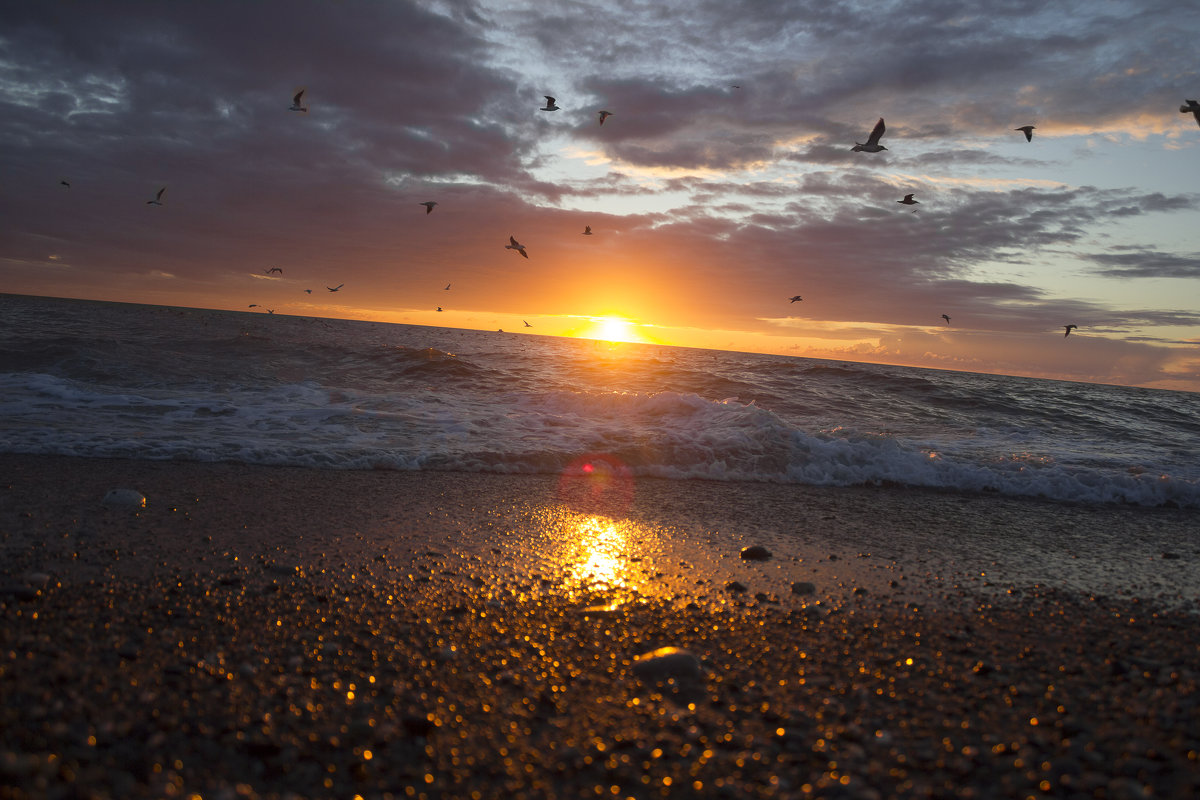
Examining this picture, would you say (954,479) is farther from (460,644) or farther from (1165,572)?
(460,644)

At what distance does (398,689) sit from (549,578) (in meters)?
1.82

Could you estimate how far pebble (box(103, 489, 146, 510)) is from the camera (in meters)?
5.60

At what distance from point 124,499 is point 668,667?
5566 mm

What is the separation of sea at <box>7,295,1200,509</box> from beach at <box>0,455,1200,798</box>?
2.52 metres

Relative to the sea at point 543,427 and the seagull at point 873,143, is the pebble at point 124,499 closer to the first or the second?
the sea at point 543,427

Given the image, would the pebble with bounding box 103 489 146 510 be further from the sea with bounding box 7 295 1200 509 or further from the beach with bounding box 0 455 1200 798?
the sea with bounding box 7 295 1200 509

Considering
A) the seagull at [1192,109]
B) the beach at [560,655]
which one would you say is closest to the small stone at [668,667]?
the beach at [560,655]

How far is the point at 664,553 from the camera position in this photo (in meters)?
5.33

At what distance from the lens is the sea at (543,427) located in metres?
8.81

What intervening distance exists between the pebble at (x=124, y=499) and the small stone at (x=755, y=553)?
5699 millimetres

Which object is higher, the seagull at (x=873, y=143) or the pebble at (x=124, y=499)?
the seagull at (x=873, y=143)

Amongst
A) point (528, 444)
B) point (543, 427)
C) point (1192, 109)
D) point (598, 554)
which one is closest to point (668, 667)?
point (598, 554)

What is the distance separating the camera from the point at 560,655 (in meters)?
3.32

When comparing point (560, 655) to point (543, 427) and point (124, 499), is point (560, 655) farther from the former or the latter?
point (543, 427)
